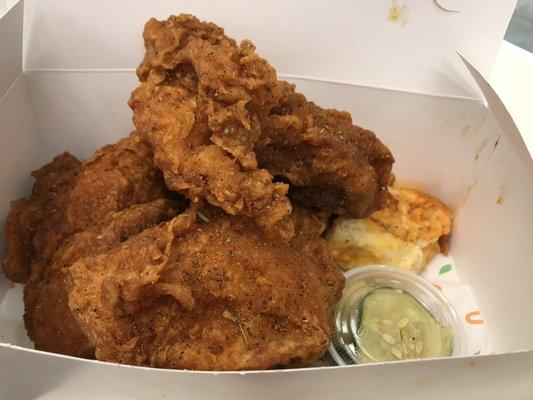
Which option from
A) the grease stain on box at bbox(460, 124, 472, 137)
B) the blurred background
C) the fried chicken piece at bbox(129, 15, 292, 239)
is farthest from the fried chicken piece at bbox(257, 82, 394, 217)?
the blurred background

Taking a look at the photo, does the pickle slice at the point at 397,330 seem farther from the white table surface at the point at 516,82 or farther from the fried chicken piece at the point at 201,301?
the white table surface at the point at 516,82

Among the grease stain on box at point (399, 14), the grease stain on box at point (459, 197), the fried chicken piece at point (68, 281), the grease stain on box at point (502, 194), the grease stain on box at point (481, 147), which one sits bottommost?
the fried chicken piece at point (68, 281)

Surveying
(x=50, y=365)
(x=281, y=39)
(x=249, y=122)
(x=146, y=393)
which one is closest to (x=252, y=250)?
(x=249, y=122)

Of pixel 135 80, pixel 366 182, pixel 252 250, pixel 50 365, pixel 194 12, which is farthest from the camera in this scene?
pixel 135 80

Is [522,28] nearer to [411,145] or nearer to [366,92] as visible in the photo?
[411,145]

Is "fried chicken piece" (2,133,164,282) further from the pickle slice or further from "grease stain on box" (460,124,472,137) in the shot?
"grease stain on box" (460,124,472,137)

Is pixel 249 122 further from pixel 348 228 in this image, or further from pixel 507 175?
pixel 507 175

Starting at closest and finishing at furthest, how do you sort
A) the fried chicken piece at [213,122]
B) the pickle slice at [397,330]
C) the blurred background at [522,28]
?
the fried chicken piece at [213,122], the pickle slice at [397,330], the blurred background at [522,28]

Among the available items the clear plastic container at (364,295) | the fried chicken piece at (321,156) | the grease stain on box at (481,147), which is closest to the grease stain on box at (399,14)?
the fried chicken piece at (321,156)
